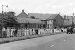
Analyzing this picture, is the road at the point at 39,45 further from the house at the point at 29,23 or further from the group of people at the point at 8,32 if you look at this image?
the house at the point at 29,23

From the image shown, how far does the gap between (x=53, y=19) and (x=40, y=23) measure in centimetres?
1114

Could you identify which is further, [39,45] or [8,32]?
[8,32]

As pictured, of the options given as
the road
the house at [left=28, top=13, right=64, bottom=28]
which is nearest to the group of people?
the road

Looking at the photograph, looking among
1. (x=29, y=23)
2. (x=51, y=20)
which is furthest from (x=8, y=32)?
(x=51, y=20)

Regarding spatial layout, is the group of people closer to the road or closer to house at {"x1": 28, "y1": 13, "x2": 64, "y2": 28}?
the road

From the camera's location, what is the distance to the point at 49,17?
111 m

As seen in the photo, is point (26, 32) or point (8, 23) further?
point (8, 23)

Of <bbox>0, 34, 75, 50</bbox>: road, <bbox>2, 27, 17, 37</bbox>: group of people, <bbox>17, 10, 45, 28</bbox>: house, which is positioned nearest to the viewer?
<bbox>0, 34, 75, 50</bbox>: road

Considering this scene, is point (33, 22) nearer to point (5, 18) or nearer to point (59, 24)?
point (59, 24)

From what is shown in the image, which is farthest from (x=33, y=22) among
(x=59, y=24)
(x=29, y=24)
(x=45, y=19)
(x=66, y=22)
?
(x=66, y=22)

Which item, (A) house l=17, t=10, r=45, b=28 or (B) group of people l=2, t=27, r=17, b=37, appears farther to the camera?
(A) house l=17, t=10, r=45, b=28

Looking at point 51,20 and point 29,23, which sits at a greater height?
point 51,20

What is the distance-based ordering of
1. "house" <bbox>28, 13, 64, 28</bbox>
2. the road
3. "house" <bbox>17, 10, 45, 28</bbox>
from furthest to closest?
1. "house" <bbox>28, 13, 64, 28</bbox>
2. "house" <bbox>17, 10, 45, 28</bbox>
3. the road

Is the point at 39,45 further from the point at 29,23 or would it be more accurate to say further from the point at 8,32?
the point at 29,23
